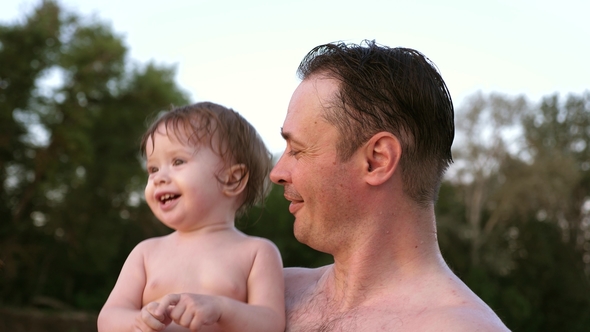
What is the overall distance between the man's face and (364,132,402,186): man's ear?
0.06 metres

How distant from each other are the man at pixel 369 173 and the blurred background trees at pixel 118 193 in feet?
67.0

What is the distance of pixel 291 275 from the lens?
3006 millimetres

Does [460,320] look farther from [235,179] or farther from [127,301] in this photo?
[127,301]

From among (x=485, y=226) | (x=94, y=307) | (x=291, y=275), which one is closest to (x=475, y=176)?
(x=485, y=226)

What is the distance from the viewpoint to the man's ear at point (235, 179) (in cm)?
272

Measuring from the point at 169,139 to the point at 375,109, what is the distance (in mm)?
819

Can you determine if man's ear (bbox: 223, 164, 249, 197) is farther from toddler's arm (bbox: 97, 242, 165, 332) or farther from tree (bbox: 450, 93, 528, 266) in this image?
tree (bbox: 450, 93, 528, 266)

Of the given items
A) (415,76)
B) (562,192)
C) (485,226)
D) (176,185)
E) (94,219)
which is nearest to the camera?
(415,76)

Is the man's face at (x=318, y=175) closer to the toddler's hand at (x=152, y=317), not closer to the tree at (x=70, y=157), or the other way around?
the toddler's hand at (x=152, y=317)

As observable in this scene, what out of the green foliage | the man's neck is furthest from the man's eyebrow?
the green foliage

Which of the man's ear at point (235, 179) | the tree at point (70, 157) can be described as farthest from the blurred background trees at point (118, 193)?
the man's ear at point (235, 179)

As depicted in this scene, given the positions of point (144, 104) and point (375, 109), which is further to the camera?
point (144, 104)

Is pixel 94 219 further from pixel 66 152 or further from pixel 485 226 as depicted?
pixel 485 226

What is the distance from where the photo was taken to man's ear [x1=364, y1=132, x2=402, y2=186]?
7.97 ft
